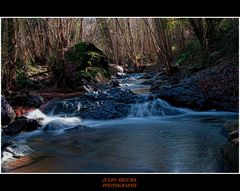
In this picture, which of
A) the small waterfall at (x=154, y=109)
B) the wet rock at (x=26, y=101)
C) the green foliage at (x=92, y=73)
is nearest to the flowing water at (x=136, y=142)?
the small waterfall at (x=154, y=109)

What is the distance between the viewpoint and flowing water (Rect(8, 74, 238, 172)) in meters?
5.74

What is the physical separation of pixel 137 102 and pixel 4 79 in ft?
15.2

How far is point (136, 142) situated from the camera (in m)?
7.29

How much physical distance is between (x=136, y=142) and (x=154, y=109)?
135 inches

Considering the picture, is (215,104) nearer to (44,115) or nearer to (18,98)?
(44,115)

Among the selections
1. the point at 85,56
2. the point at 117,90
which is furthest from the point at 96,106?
the point at 85,56

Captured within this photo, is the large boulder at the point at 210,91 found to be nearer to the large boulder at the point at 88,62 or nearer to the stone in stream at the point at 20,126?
the stone in stream at the point at 20,126

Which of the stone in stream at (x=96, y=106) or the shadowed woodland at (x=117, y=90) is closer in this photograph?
the shadowed woodland at (x=117, y=90)

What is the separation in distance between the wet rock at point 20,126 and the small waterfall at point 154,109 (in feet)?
9.38

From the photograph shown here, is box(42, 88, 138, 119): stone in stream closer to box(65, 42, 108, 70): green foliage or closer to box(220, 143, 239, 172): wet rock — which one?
box(220, 143, 239, 172): wet rock

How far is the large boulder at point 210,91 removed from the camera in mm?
9852
